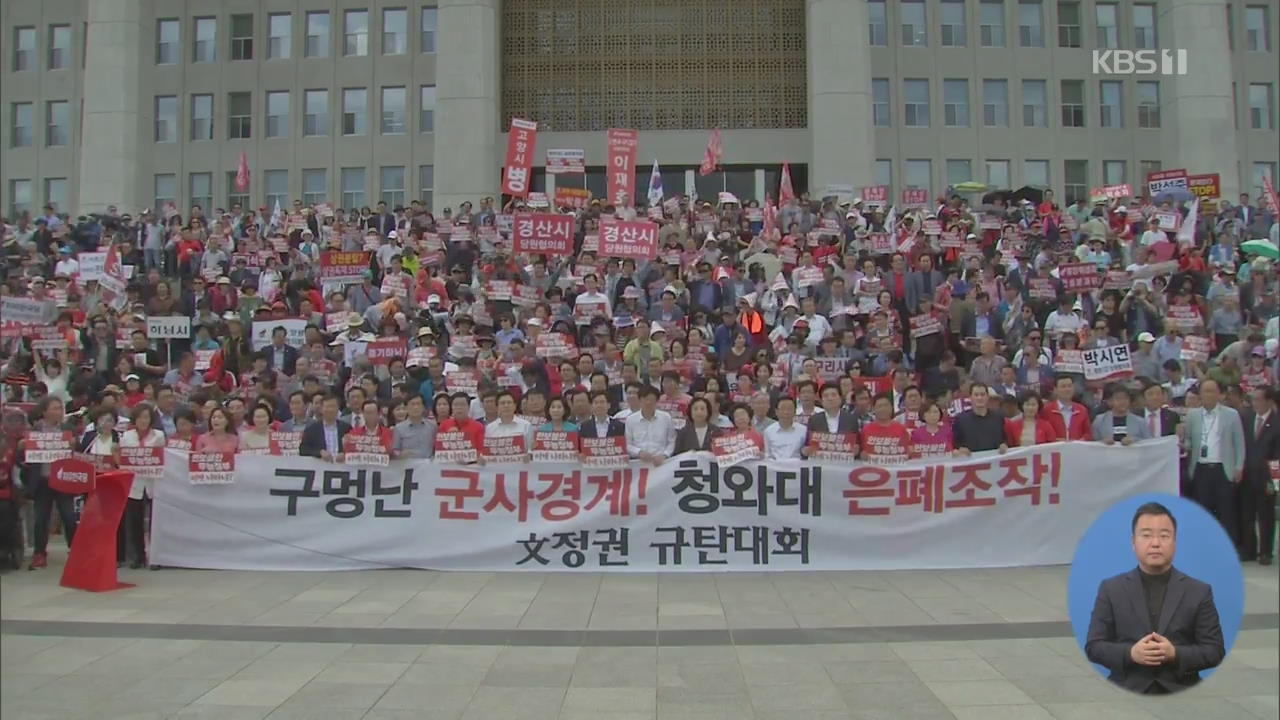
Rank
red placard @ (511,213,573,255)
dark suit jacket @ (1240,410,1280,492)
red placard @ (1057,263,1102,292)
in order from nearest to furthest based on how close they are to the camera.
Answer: dark suit jacket @ (1240,410,1280,492) → red placard @ (1057,263,1102,292) → red placard @ (511,213,573,255)

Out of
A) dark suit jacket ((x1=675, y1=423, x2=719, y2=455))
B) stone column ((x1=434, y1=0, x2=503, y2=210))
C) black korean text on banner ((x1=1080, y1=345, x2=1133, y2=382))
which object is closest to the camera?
dark suit jacket ((x1=675, y1=423, x2=719, y2=455))

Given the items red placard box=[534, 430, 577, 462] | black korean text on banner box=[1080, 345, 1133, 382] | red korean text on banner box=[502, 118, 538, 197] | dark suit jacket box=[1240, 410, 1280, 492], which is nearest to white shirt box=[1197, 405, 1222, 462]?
dark suit jacket box=[1240, 410, 1280, 492]

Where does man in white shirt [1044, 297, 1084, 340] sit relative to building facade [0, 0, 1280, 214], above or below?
below

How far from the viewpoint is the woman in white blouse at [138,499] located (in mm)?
10945

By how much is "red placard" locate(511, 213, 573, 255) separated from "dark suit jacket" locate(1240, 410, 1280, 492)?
37.1 feet

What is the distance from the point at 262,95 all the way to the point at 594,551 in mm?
35902

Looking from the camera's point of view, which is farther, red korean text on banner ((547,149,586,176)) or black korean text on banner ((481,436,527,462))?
red korean text on banner ((547,149,586,176))

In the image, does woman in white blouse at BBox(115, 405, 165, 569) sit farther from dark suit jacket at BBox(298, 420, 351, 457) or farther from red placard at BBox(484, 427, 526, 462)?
red placard at BBox(484, 427, 526, 462)

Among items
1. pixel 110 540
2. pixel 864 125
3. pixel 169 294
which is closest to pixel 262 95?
pixel 864 125

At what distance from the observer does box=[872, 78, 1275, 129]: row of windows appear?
39781 mm

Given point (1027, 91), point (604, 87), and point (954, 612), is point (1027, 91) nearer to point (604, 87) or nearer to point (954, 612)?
point (604, 87)

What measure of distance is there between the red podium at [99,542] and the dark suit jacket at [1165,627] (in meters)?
9.32

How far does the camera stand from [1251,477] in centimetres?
1074

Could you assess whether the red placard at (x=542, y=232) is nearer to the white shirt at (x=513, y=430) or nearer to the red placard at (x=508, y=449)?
the white shirt at (x=513, y=430)
